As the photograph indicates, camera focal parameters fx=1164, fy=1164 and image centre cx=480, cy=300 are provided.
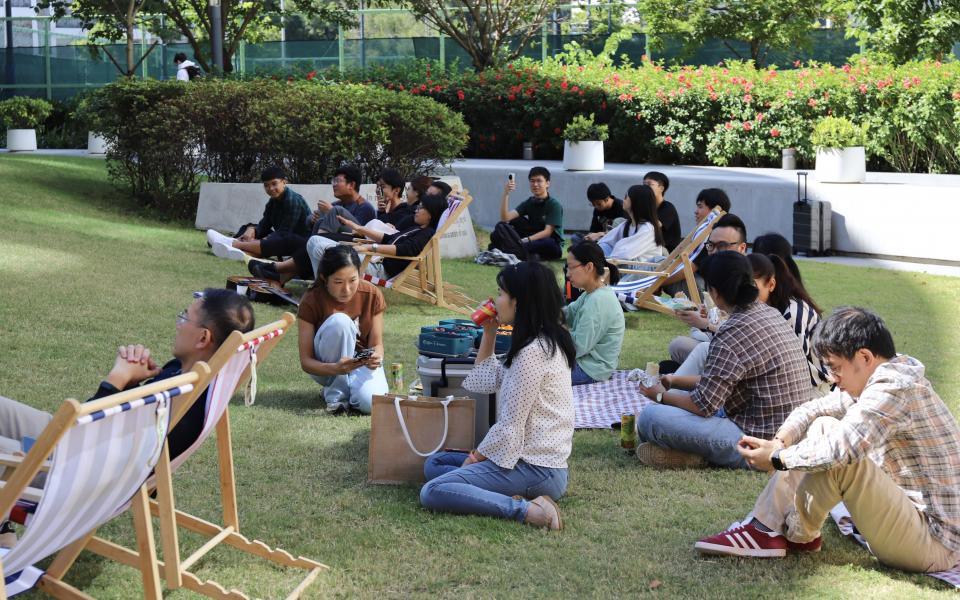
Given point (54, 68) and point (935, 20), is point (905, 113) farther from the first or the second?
point (54, 68)

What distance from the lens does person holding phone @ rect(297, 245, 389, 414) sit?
611 cm

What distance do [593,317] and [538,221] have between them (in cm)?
547

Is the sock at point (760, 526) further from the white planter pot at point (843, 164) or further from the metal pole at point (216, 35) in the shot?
the metal pole at point (216, 35)

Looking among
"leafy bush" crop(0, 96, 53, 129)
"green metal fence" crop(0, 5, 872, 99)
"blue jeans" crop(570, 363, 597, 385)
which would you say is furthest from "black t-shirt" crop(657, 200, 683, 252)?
"green metal fence" crop(0, 5, 872, 99)

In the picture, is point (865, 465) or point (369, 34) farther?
point (369, 34)

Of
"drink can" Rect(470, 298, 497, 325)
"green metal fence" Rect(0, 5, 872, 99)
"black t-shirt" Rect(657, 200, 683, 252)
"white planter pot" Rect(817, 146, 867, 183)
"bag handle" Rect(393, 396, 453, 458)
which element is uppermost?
"green metal fence" Rect(0, 5, 872, 99)

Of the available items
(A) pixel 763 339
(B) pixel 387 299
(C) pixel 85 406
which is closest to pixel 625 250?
(B) pixel 387 299

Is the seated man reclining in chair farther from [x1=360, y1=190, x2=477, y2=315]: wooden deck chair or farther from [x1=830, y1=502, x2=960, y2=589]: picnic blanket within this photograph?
[x1=360, y1=190, x2=477, y2=315]: wooden deck chair

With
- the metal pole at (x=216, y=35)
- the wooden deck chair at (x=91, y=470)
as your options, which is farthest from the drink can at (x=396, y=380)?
the metal pole at (x=216, y=35)

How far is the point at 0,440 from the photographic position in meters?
4.07

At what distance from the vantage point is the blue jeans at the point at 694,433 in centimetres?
518

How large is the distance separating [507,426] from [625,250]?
5370 millimetres

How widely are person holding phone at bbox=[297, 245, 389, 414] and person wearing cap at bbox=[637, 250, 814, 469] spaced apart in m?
1.81

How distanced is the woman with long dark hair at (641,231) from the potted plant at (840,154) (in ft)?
16.1
